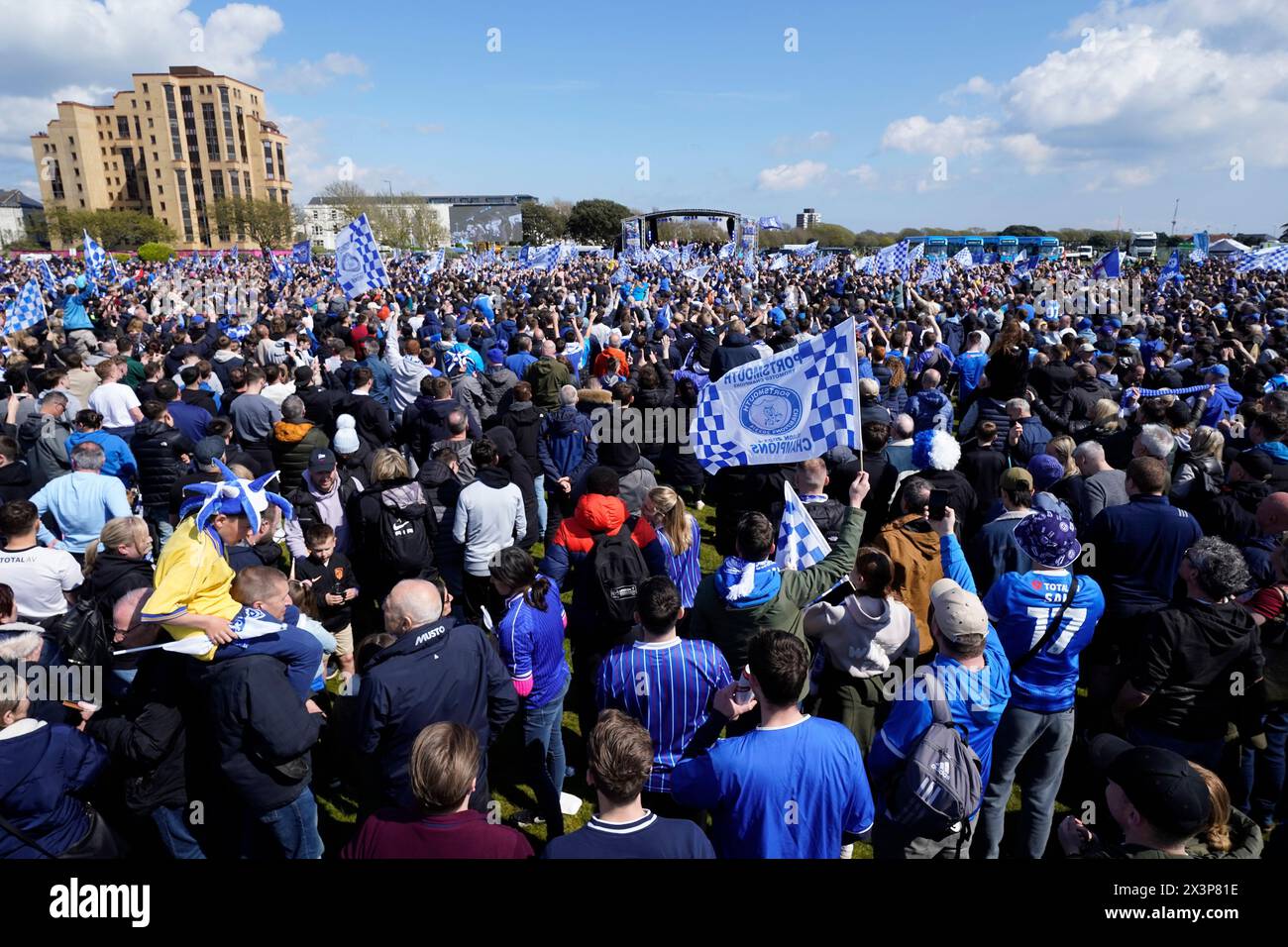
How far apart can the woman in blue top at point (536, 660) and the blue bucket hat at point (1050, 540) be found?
2.60 metres

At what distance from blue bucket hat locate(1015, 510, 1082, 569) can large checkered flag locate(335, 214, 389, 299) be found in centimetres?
1280

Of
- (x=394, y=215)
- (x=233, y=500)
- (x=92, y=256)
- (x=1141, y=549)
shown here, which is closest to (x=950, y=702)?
(x=1141, y=549)

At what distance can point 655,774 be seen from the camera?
11.7 ft

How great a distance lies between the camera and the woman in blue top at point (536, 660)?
13.4 feet

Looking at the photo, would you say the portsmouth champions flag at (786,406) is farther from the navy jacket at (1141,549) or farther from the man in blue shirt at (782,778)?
the man in blue shirt at (782,778)

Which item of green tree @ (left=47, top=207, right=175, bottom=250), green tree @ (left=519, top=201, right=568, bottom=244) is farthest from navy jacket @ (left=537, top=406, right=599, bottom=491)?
green tree @ (left=519, top=201, right=568, bottom=244)

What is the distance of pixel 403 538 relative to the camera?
5.48 m

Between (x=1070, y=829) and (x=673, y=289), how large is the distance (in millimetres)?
24810

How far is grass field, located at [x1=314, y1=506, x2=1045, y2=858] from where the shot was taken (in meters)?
4.63

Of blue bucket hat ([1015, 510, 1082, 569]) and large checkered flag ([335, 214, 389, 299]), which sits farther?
large checkered flag ([335, 214, 389, 299])

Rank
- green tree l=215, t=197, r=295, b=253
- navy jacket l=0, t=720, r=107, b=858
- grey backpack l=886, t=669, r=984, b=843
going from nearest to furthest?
1. grey backpack l=886, t=669, r=984, b=843
2. navy jacket l=0, t=720, r=107, b=858
3. green tree l=215, t=197, r=295, b=253

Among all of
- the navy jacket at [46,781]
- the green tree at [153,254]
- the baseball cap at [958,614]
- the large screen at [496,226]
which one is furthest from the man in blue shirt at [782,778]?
the large screen at [496,226]

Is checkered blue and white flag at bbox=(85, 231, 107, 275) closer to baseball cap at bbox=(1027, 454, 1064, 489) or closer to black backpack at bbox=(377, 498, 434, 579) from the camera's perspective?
black backpack at bbox=(377, 498, 434, 579)
